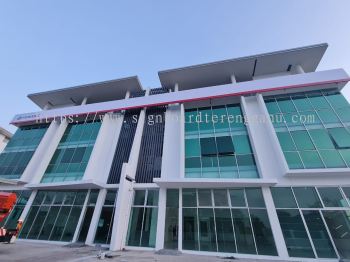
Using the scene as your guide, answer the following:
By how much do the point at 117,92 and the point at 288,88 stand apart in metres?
18.0

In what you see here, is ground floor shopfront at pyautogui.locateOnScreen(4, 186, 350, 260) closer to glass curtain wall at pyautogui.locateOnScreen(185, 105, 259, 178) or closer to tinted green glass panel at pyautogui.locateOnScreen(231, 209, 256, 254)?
tinted green glass panel at pyautogui.locateOnScreen(231, 209, 256, 254)

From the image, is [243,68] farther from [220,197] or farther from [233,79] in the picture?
[220,197]

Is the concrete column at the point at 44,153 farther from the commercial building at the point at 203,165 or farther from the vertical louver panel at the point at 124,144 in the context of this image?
the vertical louver panel at the point at 124,144

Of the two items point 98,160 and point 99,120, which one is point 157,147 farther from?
point 99,120

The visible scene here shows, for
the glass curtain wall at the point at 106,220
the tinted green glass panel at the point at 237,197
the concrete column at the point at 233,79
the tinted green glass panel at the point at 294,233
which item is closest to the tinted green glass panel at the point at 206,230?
the tinted green glass panel at the point at 237,197

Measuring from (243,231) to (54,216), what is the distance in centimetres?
1418

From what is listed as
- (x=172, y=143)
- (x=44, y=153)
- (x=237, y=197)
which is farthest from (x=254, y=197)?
(x=44, y=153)

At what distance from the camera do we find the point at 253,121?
48.3ft

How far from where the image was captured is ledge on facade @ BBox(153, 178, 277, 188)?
1123 centimetres

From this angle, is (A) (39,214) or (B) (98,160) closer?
(A) (39,214)

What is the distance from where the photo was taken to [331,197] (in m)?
10.4

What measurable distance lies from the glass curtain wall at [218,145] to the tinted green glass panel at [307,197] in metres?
2.51

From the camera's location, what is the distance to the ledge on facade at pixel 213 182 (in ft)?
36.9

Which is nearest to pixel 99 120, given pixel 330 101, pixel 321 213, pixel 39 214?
pixel 39 214
